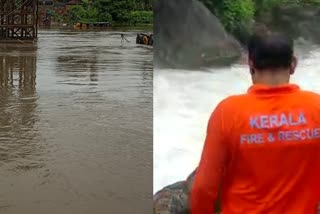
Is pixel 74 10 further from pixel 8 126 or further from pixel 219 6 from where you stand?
pixel 219 6

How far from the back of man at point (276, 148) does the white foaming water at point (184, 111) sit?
612 millimetres

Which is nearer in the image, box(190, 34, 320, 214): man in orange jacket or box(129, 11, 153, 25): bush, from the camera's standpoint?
box(190, 34, 320, 214): man in orange jacket

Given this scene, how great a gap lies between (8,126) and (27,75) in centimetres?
629

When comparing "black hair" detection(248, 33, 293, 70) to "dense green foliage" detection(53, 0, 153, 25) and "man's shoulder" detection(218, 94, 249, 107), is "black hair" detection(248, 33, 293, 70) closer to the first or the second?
"man's shoulder" detection(218, 94, 249, 107)

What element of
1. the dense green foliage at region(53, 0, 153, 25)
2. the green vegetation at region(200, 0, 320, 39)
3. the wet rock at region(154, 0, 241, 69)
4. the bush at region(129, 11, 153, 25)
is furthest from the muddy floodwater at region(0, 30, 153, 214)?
the bush at region(129, 11, 153, 25)

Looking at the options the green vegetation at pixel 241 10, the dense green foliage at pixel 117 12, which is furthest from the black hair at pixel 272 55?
the dense green foliage at pixel 117 12

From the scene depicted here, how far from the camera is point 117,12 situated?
49.8 meters

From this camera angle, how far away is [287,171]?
77.9 inches

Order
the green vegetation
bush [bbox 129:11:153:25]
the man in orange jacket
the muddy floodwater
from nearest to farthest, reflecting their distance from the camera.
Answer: the man in orange jacket
the green vegetation
the muddy floodwater
bush [bbox 129:11:153:25]

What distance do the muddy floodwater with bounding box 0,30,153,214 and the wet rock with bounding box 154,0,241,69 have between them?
3.15m

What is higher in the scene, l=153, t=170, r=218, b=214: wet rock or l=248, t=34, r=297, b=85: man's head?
l=248, t=34, r=297, b=85: man's head

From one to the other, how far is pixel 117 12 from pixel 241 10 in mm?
47930

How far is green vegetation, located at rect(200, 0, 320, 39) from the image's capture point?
2.54 meters

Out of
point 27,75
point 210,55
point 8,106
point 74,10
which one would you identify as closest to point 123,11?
point 74,10
